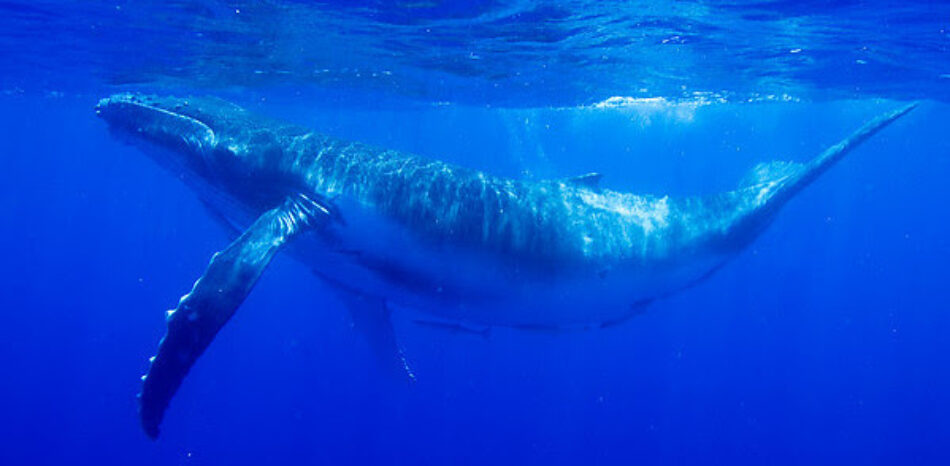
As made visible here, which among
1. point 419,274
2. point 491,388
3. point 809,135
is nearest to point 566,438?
point 491,388

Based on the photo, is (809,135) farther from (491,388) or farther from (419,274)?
(419,274)

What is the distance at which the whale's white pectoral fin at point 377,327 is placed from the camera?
9773mm

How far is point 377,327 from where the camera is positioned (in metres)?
10.5

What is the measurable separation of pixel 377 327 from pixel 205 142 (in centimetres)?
373

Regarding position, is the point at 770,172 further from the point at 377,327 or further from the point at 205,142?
the point at 205,142

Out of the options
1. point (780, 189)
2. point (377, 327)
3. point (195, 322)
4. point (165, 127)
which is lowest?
point (377, 327)

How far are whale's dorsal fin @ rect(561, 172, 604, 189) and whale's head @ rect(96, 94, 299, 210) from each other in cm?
376

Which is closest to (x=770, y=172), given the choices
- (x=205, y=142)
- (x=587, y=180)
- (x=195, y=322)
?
(x=587, y=180)

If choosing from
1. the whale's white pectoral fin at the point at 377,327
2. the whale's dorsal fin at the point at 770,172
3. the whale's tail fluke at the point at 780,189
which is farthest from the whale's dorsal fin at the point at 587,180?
the whale's white pectoral fin at the point at 377,327

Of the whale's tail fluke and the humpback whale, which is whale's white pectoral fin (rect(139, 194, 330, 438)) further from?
the whale's tail fluke

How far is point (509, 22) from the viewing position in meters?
16.1

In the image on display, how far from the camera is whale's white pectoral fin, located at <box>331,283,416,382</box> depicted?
9773 mm

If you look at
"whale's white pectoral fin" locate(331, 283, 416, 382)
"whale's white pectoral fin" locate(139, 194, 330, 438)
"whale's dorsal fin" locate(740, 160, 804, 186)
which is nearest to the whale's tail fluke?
"whale's dorsal fin" locate(740, 160, 804, 186)

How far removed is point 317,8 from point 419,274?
9858 mm
